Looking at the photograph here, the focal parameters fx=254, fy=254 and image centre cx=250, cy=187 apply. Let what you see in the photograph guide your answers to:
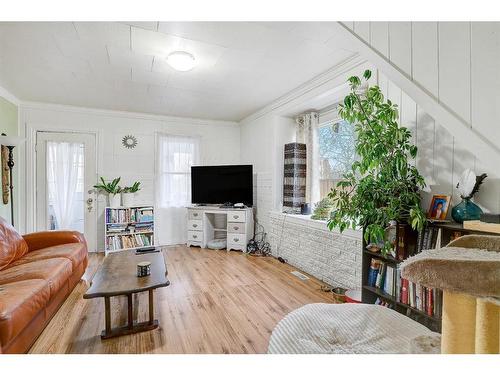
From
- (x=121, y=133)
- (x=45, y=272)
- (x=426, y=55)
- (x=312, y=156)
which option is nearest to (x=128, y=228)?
(x=121, y=133)

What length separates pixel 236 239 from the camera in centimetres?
423

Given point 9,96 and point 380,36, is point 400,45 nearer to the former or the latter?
point 380,36

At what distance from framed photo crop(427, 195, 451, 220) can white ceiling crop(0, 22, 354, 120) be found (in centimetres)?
137

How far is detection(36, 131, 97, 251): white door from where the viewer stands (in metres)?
3.90

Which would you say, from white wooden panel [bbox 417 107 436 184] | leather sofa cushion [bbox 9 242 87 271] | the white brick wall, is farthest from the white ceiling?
leather sofa cushion [bbox 9 242 87 271]

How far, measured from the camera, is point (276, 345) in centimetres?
101

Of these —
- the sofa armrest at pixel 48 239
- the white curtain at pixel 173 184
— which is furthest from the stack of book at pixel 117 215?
the sofa armrest at pixel 48 239

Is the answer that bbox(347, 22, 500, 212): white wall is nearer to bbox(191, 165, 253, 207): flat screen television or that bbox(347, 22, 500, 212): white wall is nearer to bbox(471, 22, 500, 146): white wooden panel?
bbox(471, 22, 500, 146): white wooden panel

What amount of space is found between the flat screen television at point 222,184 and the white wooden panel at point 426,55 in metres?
3.46

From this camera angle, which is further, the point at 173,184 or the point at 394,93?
the point at 173,184

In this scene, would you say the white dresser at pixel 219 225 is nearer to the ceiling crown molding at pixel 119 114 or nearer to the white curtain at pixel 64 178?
the ceiling crown molding at pixel 119 114

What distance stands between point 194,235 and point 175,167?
129 centimetres
